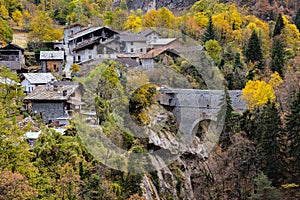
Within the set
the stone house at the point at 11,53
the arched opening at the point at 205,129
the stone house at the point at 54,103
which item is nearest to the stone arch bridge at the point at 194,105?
the arched opening at the point at 205,129

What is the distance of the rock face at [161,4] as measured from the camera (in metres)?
61.0

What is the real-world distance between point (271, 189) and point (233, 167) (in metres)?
2.47

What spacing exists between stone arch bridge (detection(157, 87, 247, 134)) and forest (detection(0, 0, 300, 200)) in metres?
0.76

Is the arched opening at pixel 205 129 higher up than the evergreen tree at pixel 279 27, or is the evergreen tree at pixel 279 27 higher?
the evergreen tree at pixel 279 27

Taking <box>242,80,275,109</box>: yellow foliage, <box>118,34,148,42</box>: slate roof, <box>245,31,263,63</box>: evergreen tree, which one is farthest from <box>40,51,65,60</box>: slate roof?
<box>245,31,263,63</box>: evergreen tree

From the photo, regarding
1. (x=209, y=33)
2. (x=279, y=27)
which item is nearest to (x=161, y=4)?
(x=279, y=27)

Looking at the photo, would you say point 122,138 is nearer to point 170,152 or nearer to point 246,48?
point 170,152

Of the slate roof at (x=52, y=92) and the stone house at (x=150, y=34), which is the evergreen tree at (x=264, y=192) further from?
the stone house at (x=150, y=34)

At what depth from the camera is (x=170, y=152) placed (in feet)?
74.8

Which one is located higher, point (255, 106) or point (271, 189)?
point (255, 106)

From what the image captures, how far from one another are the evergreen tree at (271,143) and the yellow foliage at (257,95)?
116 inches

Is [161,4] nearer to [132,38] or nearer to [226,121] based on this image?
[132,38]

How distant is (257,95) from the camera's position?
25375 mm

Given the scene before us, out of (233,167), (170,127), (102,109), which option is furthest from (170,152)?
(102,109)
